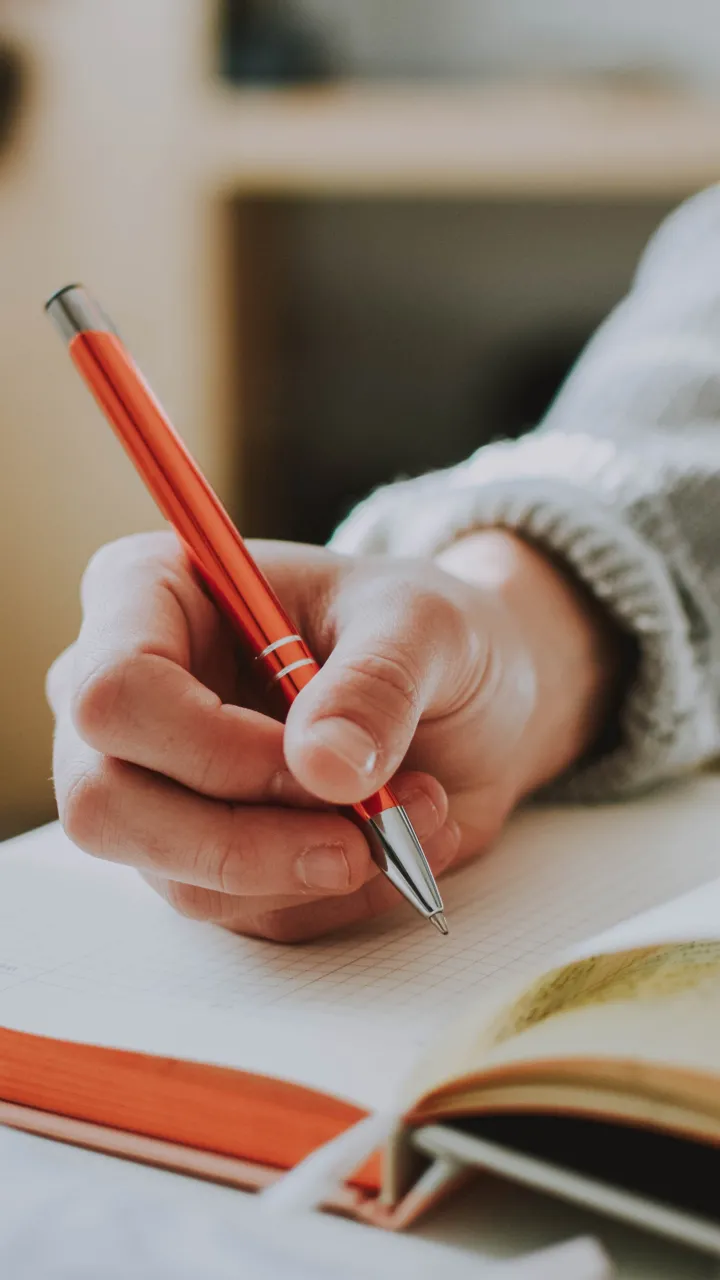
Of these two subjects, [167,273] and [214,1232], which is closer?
[214,1232]

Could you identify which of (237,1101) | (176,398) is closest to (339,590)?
(237,1101)

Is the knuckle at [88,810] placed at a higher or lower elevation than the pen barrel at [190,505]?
lower

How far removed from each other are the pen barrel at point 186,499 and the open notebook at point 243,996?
7cm

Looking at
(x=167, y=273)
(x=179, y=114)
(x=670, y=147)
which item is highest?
(x=179, y=114)

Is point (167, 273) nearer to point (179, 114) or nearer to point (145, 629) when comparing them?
point (179, 114)

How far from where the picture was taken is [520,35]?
3.54 feet

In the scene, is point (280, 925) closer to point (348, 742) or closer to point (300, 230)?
point (348, 742)

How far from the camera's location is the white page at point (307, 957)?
0.82 feet

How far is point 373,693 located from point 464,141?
0.85 meters

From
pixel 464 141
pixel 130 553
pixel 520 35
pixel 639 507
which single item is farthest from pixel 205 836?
pixel 520 35

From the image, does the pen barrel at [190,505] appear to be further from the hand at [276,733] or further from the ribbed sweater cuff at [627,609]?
the ribbed sweater cuff at [627,609]

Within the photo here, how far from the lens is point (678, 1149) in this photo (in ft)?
0.68

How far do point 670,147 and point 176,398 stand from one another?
51 cm

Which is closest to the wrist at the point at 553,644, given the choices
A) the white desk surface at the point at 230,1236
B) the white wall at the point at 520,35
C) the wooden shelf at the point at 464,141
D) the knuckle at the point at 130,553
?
the knuckle at the point at 130,553
